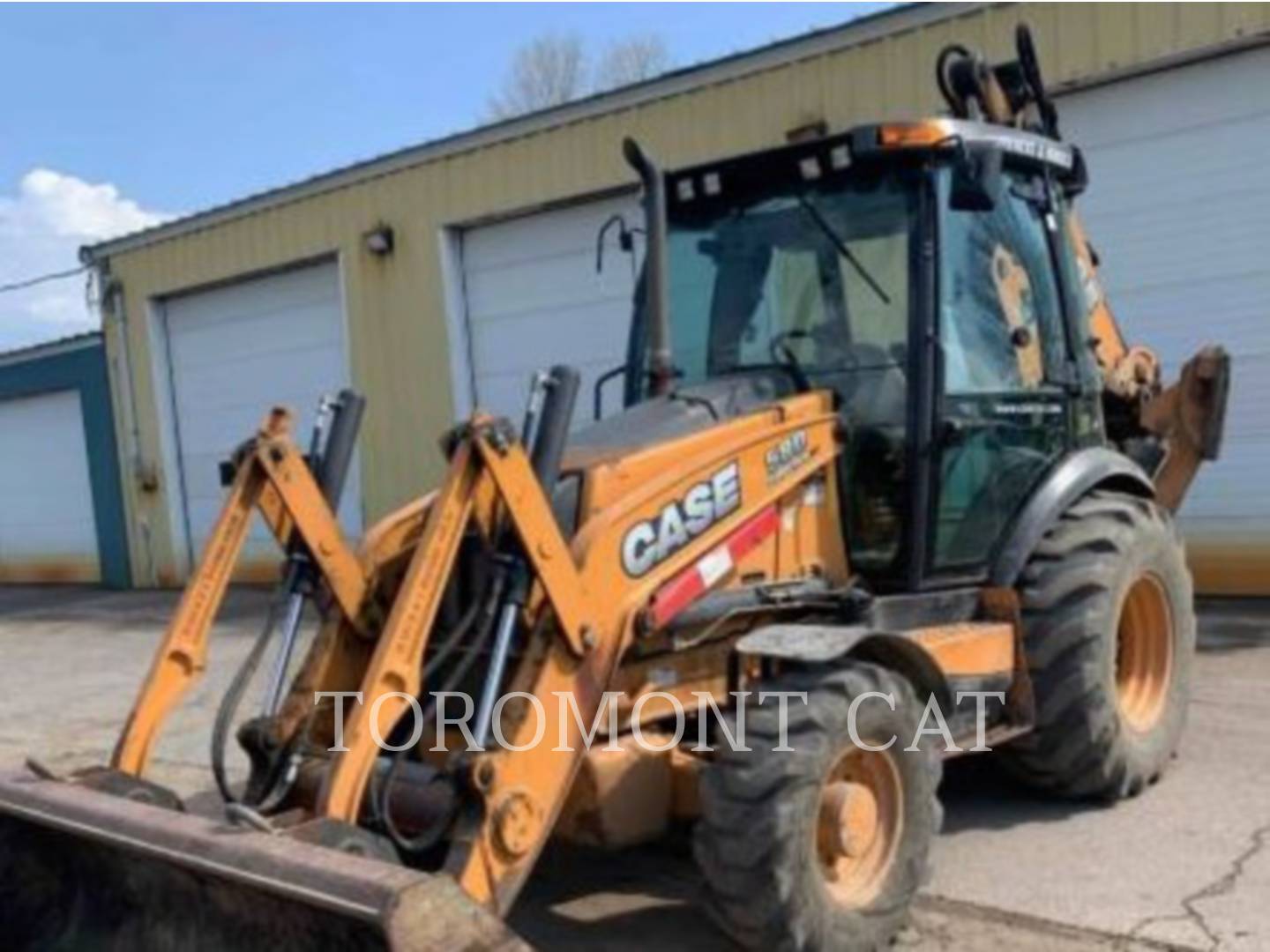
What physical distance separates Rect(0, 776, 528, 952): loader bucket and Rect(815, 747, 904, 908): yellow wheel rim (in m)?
1.32

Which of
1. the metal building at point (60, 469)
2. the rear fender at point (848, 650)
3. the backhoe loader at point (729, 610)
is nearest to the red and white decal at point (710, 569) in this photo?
the backhoe loader at point (729, 610)

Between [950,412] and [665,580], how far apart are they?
1.42 meters

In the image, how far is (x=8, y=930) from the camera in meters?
4.66

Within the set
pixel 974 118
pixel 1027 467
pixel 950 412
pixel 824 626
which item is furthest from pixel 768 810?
pixel 974 118

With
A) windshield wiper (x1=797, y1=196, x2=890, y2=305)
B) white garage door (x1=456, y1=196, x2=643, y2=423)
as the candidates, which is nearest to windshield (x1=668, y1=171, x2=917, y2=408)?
windshield wiper (x1=797, y1=196, x2=890, y2=305)

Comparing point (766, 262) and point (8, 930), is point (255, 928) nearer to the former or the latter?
point (8, 930)

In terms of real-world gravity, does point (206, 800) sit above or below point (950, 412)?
below

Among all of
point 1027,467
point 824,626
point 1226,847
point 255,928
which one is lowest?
point 1226,847

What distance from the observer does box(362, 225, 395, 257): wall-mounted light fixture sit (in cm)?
1577

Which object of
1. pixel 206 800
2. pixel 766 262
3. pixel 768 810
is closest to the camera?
pixel 768 810

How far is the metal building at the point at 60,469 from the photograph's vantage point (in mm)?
20188

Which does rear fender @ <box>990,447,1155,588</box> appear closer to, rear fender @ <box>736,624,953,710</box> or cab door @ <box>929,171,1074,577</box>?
cab door @ <box>929,171,1074,577</box>

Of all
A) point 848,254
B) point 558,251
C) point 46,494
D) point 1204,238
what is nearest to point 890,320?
point 848,254

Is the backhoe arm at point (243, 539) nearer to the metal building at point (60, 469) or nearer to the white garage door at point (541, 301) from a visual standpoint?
the white garage door at point (541, 301)
